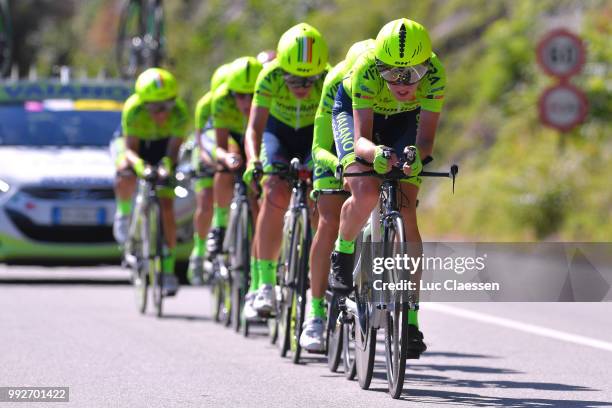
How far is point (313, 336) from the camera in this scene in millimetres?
10219

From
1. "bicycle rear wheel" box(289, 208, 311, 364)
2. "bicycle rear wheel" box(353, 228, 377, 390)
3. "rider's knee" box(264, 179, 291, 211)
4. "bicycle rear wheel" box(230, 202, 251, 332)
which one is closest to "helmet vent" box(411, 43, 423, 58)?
"bicycle rear wheel" box(353, 228, 377, 390)

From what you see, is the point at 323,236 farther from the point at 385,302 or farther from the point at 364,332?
the point at 385,302

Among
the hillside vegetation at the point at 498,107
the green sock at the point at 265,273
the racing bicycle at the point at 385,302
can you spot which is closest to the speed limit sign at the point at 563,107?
the hillside vegetation at the point at 498,107

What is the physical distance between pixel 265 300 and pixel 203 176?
3.50 metres

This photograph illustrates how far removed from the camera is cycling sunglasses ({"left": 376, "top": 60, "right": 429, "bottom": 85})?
9109 mm

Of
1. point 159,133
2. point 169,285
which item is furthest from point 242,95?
point 159,133

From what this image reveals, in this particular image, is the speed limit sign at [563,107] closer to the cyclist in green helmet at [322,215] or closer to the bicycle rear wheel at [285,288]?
the bicycle rear wheel at [285,288]

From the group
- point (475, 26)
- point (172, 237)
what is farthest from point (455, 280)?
point (475, 26)

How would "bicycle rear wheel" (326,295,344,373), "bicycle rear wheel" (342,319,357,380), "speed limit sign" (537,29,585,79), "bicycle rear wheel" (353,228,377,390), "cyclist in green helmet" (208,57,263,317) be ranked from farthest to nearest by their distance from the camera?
"speed limit sign" (537,29,585,79), "cyclist in green helmet" (208,57,263,317), "bicycle rear wheel" (326,295,344,373), "bicycle rear wheel" (342,319,357,380), "bicycle rear wheel" (353,228,377,390)

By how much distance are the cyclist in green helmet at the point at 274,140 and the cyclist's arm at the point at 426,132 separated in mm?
2094

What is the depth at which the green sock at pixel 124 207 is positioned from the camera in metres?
16.2

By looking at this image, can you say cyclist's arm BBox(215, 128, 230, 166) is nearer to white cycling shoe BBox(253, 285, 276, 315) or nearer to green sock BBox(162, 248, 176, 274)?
green sock BBox(162, 248, 176, 274)

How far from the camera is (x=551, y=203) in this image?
23.3m

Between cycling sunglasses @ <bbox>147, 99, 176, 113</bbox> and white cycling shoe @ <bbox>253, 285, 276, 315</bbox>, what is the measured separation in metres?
3.64
